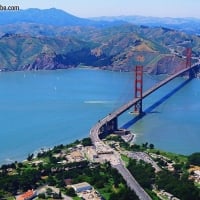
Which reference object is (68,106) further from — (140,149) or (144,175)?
(144,175)

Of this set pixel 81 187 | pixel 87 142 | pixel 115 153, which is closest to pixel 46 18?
pixel 87 142

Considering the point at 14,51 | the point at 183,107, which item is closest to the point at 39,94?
the point at 183,107

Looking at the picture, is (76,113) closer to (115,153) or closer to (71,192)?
(115,153)

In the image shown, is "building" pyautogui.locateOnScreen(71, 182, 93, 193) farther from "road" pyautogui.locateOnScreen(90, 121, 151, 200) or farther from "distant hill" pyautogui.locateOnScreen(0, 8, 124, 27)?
"distant hill" pyautogui.locateOnScreen(0, 8, 124, 27)

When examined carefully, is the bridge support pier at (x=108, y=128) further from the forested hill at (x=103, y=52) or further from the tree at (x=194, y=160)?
the forested hill at (x=103, y=52)

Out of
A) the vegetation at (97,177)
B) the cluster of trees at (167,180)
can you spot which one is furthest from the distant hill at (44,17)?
the cluster of trees at (167,180)
